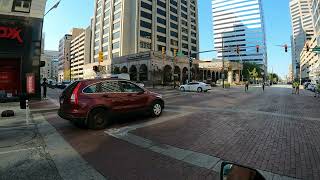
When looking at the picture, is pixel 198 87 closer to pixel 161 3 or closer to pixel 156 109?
pixel 156 109

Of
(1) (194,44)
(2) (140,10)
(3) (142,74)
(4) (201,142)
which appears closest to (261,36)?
(1) (194,44)

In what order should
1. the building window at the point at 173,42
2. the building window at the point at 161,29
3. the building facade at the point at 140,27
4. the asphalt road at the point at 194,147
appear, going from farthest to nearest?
the building window at the point at 173,42 < the building window at the point at 161,29 < the building facade at the point at 140,27 < the asphalt road at the point at 194,147

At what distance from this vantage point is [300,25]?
597ft

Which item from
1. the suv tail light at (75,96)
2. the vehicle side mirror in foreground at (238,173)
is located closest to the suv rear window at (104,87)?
the suv tail light at (75,96)

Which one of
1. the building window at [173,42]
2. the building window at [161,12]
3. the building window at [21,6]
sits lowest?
the building window at [21,6]

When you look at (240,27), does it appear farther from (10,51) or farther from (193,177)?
(193,177)

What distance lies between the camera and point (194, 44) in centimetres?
10950

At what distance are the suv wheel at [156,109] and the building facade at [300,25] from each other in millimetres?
158362

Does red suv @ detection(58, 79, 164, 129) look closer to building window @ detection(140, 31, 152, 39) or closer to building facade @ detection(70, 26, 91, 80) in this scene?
building window @ detection(140, 31, 152, 39)

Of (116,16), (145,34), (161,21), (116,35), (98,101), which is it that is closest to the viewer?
(98,101)

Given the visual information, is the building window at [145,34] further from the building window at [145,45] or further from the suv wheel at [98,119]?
the suv wheel at [98,119]

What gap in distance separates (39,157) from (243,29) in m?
159

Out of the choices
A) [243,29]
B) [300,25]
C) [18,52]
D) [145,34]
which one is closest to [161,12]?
[145,34]

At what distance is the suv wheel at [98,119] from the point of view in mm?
8723
